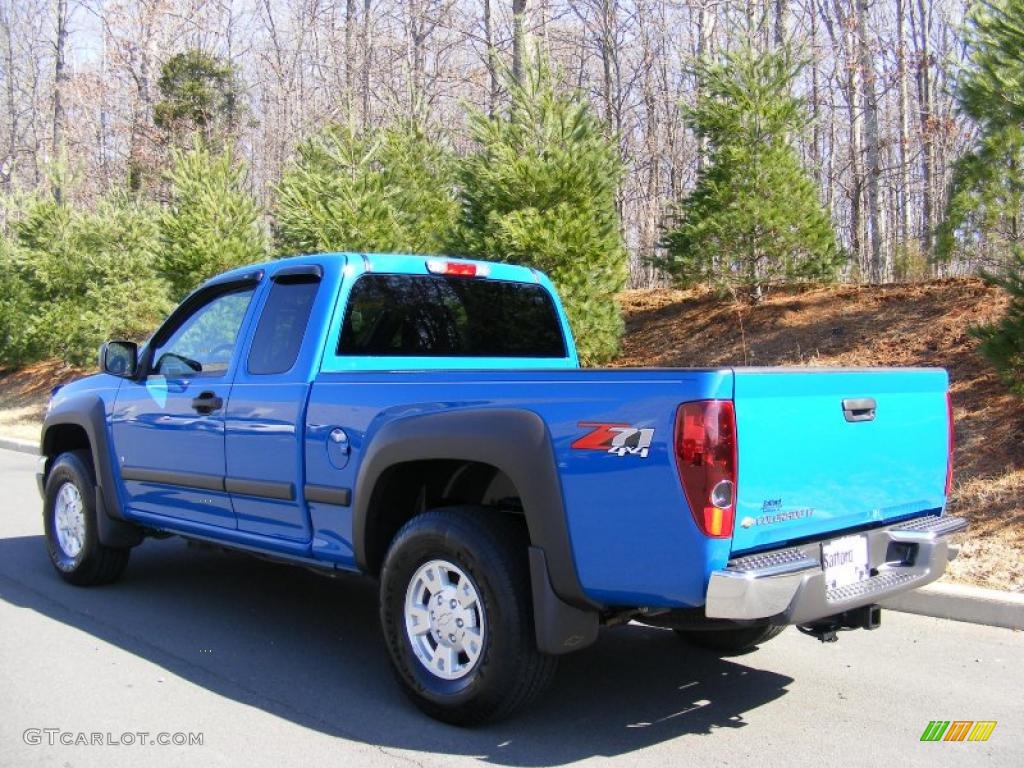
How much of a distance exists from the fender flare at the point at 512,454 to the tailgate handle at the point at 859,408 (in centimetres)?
118

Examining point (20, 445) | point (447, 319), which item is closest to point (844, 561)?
point (447, 319)

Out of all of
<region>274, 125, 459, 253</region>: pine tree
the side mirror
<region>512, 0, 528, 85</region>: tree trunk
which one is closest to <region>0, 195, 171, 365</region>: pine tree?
<region>274, 125, 459, 253</region>: pine tree

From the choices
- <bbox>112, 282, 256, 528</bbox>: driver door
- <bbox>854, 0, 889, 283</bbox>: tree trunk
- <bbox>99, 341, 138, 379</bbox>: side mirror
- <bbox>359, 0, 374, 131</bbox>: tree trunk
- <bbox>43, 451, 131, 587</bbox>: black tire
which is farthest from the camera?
<bbox>359, 0, 374, 131</bbox>: tree trunk

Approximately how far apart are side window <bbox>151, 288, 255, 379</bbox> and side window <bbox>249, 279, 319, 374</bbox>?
0.25m

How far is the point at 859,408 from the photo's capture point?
12.7 feet

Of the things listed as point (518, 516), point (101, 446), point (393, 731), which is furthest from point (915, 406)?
point (101, 446)

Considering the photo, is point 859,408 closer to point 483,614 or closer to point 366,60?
point 483,614

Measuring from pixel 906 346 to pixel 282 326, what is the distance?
8.17 meters

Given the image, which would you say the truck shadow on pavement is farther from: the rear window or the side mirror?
the rear window

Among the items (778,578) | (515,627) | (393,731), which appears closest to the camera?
(778,578)

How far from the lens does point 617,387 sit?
3549 millimetres

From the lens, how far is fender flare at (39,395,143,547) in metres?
6.16

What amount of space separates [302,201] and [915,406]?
41.3 feet

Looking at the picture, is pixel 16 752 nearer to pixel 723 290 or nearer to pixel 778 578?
pixel 778 578
